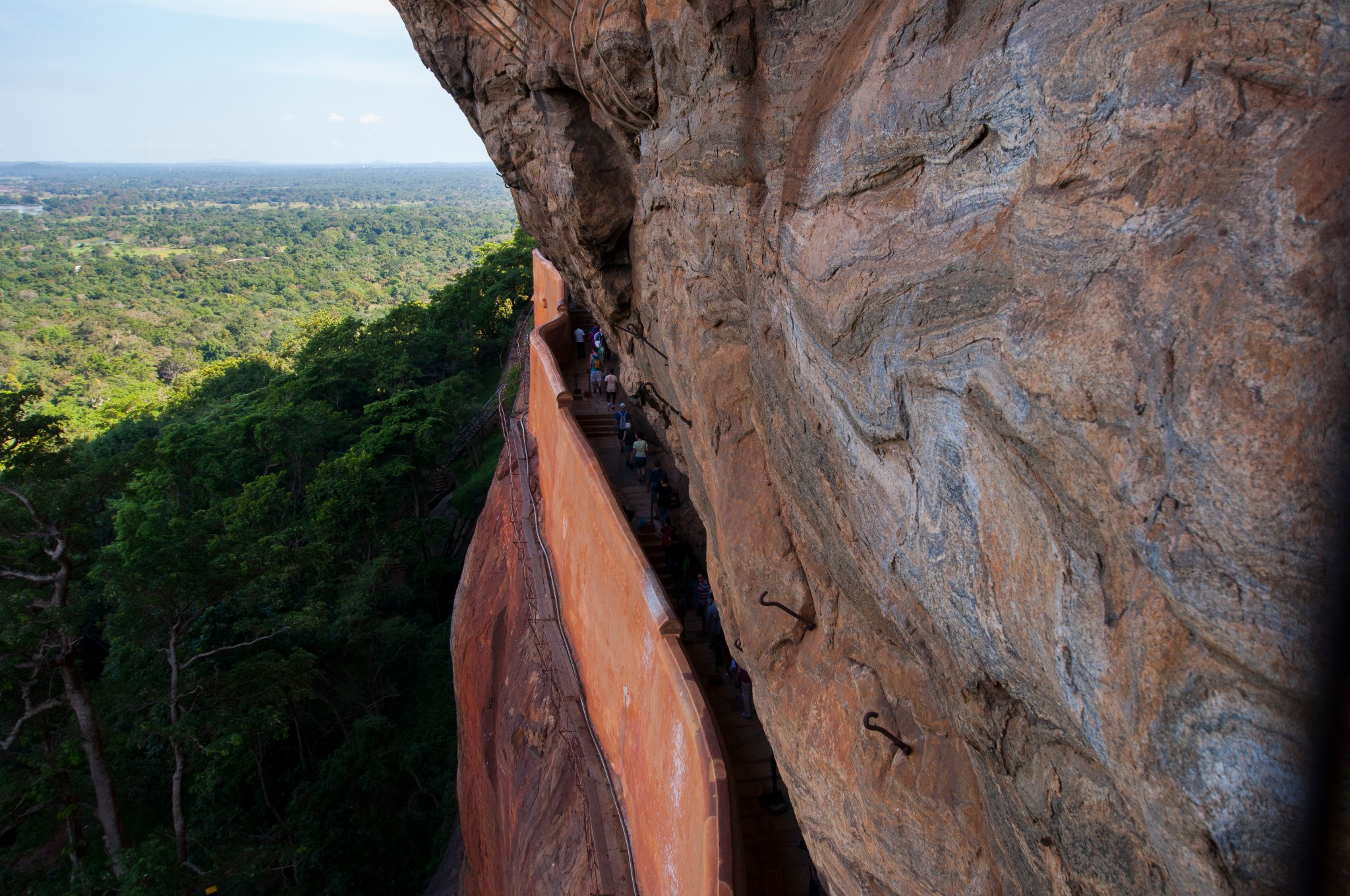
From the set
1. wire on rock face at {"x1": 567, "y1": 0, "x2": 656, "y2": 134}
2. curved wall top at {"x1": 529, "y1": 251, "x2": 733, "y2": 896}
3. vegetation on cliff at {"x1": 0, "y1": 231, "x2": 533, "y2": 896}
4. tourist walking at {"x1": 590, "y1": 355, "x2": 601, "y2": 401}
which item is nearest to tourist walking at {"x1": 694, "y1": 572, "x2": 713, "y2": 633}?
curved wall top at {"x1": 529, "y1": 251, "x2": 733, "y2": 896}

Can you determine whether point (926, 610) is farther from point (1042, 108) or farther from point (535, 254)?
point (535, 254)

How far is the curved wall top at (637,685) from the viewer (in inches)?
292

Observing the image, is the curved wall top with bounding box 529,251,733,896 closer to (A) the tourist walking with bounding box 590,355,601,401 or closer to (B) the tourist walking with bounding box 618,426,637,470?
(B) the tourist walking with bounding box 618,426,637,470

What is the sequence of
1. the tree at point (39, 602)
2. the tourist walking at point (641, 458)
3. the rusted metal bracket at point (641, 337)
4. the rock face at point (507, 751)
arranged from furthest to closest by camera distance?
the tourist walking at point (641, 458) → the tree at point (39, 602) → the rock face at point (507, 751) → the rusted metal bracket at point (641, 337)

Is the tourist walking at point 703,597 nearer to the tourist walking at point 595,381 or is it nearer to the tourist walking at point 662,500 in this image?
the tourist walking at point 662,500

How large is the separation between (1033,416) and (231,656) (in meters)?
18.5

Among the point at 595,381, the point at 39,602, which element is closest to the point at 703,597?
the point at 595,381

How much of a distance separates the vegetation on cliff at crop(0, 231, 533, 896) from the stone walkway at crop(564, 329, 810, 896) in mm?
8100

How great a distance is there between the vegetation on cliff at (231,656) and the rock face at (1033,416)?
11172 mm

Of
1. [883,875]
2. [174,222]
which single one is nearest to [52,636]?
[883,875]

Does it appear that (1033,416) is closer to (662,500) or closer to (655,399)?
(655,399)

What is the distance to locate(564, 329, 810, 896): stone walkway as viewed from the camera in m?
7.67

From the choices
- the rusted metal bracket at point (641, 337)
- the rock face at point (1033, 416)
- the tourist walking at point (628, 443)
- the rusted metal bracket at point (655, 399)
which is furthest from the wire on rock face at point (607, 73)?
the tourist walking at point (628, 443)

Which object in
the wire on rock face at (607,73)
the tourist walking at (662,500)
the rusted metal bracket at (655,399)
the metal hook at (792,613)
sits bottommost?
the tourist walking at (662,500)
